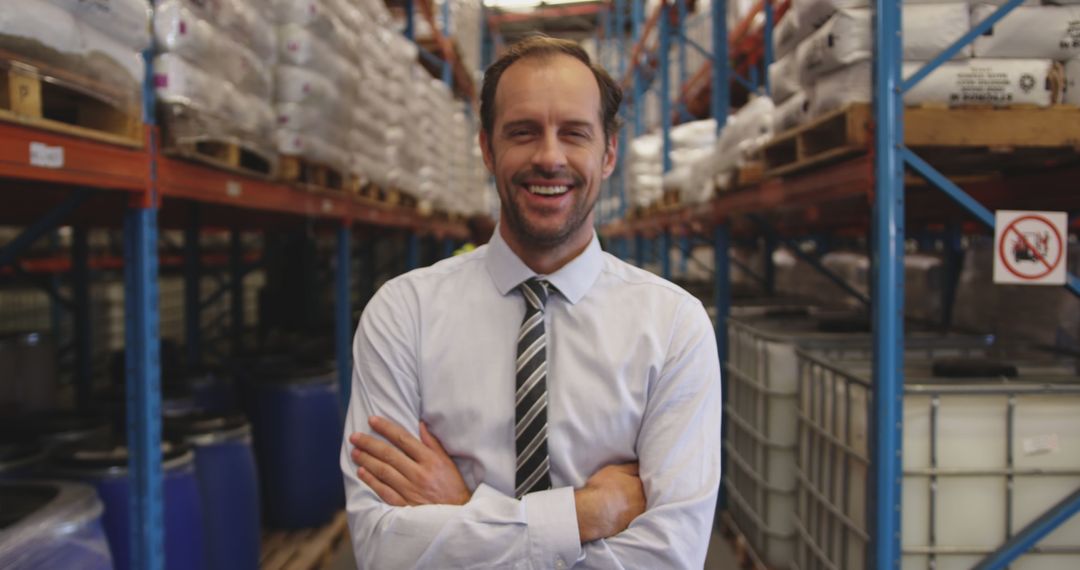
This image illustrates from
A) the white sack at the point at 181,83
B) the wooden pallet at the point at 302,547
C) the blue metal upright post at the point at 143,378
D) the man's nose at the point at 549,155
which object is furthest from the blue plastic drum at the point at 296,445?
the man's nose at the point at 549,155

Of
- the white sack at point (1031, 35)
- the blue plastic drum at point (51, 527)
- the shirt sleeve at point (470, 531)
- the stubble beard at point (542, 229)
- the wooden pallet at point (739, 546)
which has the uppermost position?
the white sack at point (1031, 35)

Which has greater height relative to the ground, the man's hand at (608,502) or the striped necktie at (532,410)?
the striped necktie at (532,410)

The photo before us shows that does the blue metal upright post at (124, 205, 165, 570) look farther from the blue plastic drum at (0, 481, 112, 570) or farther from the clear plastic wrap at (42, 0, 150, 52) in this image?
the clear plastic wrap at (42, 0, 150, 52)

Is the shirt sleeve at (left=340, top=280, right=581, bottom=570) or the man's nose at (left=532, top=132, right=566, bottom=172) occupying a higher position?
the man's nose at (left=532, top=132, right=566, bottom=172)

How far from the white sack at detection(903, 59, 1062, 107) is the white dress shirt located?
1571mm

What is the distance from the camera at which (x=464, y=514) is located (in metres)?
1.57

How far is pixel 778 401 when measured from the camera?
414cm

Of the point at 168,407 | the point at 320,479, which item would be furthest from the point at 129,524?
the point at 320,479

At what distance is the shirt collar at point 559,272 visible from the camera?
6.00ft

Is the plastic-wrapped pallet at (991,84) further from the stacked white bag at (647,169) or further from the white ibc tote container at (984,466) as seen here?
the stacked white bag at (647,169)

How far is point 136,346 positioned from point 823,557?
9.49 ft

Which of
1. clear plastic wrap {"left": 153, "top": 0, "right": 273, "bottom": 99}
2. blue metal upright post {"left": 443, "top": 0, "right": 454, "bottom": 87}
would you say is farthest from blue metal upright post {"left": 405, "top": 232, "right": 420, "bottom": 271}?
clear plastic wrap {"left": 153, "top": 0, "right": 273, "bottom": 99}

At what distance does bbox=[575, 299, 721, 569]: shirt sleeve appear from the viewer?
160cm

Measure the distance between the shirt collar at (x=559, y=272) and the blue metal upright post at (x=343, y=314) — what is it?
3509 millimetres
